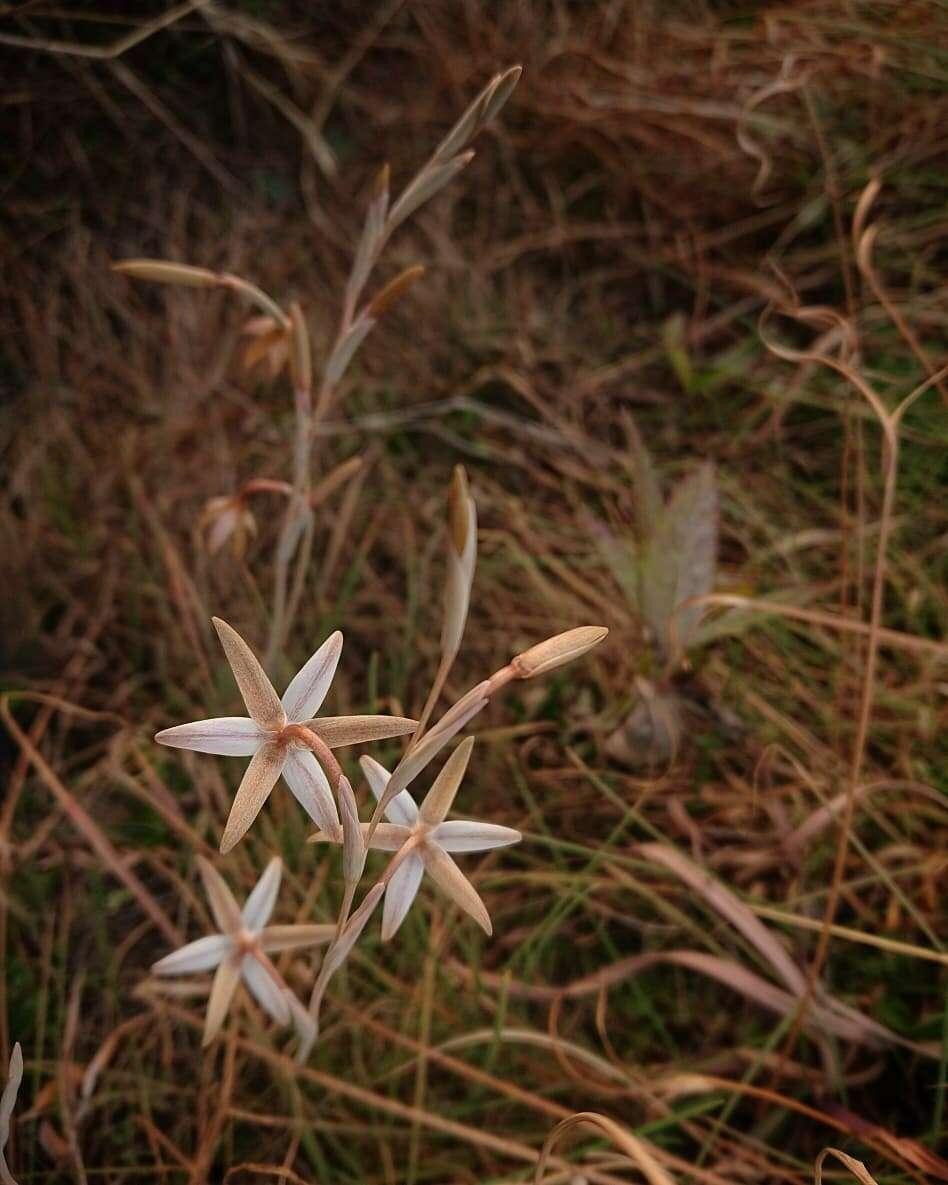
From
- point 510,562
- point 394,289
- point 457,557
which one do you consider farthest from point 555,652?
point 510,562

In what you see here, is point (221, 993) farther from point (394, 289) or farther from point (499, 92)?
point (499, 92)

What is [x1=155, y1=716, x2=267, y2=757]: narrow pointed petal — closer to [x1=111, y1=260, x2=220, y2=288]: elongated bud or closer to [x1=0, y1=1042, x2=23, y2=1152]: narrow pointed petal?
[x1=0, y1=1042, x2=23, y2=1152]: narrow pointed petal

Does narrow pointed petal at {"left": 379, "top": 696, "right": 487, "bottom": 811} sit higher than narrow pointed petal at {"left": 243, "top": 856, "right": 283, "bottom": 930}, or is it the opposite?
narrow pointed petal at {"left": 379, "top": 696, "right": 487, "bottom": 811}

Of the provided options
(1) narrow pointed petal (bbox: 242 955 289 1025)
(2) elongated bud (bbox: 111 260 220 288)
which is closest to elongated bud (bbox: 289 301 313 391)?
(2) elongated bud (bbox: 111 260 220 288)

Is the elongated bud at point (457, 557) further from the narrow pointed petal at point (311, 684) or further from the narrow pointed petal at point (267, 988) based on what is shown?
the narrow pointed petal at point (267, 988)

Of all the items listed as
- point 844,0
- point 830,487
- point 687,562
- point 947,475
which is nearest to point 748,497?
point 830,487

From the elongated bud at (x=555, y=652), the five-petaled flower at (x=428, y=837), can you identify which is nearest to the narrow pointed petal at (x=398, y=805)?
the five-petaled flower at (x=428, y=837)

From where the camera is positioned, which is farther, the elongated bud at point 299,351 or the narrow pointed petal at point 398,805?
the elongated bud at point 299,351
